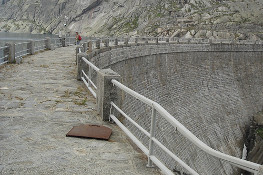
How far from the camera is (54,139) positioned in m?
6.21

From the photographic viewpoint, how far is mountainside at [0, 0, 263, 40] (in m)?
67.5

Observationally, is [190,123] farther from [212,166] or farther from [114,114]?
[114,114]

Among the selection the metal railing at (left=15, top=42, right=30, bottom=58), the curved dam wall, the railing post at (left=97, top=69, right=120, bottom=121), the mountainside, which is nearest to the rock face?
the curved dam wall

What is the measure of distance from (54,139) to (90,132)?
0.80 meters

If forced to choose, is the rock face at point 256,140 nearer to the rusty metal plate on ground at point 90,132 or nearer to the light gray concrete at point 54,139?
the light gray concrete at point 54,139

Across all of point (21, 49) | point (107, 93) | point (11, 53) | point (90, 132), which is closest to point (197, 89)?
point (21, 49)

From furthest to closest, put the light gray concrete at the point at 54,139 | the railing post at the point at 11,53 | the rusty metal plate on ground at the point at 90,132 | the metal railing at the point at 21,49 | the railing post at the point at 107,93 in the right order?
the metal railing at the point at 21,49 < the railing post at the point at 11,53 < the railing post at the point at 107,93 < the rusty metal plate on ground at the point at 90,132 < the light gray concrete at the point at 54,139

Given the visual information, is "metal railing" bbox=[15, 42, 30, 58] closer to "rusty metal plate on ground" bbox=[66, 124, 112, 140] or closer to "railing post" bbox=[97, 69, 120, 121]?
"railing post" bbox=[97, 69, 120, 121]

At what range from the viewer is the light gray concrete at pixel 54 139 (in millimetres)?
5008

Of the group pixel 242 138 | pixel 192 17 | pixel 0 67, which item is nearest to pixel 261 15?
pixel 192 17

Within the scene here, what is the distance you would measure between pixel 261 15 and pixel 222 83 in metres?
45.3

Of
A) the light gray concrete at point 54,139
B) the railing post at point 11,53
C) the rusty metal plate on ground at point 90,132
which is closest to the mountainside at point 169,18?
the railing post at point 11,53

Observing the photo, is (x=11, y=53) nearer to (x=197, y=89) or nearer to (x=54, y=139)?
(x=54, y=139)

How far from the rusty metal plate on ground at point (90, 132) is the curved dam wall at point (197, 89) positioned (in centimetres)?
1184
